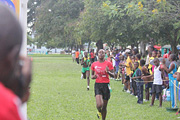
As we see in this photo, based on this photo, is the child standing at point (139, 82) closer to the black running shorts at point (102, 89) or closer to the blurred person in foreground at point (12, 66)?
the black running shorts at point (102, 89)

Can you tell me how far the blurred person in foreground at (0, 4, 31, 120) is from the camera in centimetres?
121

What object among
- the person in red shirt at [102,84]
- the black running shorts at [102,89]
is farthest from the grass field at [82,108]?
the black running shorts at [102,89]

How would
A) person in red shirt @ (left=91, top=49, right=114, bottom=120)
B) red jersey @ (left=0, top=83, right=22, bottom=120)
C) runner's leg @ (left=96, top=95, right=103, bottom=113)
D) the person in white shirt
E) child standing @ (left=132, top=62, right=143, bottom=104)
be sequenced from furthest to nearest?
child standing @ (left=132, top=62, right=143, bottom=104), the person in white shirt, person in red shirt @ (left=91, top=49, right=114, bottom=120), runner's leg @ (left=96, top=95, right=103, bottom=113), red jersey @ (left=0, top=83, right=22, bottom=120)

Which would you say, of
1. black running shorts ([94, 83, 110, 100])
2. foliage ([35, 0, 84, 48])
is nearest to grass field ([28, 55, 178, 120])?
black running shorts ([94, 83, 110, 100])

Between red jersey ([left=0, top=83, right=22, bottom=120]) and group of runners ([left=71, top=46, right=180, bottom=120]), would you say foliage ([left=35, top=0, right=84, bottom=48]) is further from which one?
red jersey ([left=0, top=83, right=22, bottom=120])

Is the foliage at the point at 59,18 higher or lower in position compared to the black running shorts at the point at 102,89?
higher

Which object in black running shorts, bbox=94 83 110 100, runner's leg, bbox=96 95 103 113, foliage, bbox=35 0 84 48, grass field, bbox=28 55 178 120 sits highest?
foliage, bbox=35 0 84 48

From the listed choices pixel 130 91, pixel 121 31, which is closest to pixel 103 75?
pixel 130 91

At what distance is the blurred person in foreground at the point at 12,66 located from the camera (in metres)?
1.21

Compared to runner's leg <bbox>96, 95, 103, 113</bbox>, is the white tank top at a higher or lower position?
higher

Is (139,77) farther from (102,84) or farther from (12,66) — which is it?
(12,66)

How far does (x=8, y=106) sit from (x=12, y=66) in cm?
20

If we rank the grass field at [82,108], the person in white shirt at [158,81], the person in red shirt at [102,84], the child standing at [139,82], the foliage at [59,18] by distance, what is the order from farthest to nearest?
the foliage at [59,18] < the child standing at [139,82] < the person in white shirt at [158,81] < the grass field at [82,108] < the person in red shirt at [102,84]

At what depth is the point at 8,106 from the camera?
3.80ft
